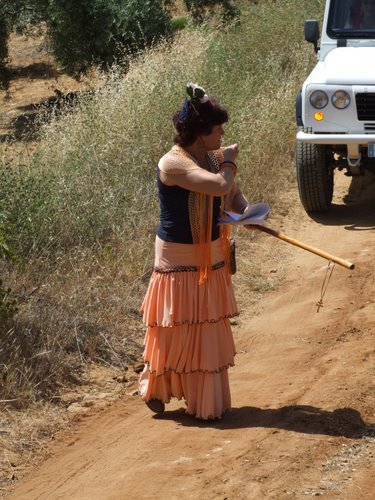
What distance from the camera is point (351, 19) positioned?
970 cm

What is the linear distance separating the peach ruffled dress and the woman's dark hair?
0.53 metres

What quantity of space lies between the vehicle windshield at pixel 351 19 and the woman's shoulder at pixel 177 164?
485 cm

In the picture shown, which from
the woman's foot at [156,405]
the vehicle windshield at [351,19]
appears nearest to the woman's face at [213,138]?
the woman's foot at [156,405]

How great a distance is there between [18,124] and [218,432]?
546 inches

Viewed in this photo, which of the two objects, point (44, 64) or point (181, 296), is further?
point (44, 64)

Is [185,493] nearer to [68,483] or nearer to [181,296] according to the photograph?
[68,483]

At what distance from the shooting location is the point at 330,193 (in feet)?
31.6

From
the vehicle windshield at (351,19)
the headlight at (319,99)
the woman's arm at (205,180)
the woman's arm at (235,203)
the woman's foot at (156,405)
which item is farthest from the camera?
the vehicle windshield at (351,19)

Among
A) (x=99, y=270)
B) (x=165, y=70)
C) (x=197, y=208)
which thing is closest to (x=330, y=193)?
(x=165, y=70)

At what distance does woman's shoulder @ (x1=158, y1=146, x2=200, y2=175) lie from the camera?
5141 millimetres

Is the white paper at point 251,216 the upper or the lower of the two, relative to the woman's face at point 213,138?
lower

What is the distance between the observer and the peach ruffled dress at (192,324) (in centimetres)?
532

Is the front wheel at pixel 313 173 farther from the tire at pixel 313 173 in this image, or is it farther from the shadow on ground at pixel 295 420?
the shadow on ground at pixel 295 420

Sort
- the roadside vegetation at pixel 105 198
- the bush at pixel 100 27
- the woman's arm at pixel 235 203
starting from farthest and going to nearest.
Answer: the bush at pixel 100 27 < the roadside vegetation at pixel 105 198 < the woman's arm at pixel 235 203
